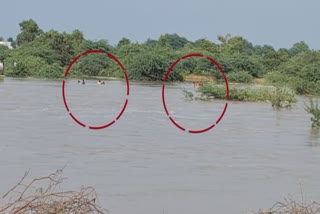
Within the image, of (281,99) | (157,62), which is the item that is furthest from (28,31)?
(281,99)

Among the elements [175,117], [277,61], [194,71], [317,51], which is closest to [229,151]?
[175,117]

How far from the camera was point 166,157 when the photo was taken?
13.9 meters

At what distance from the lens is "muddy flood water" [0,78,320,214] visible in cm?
1011

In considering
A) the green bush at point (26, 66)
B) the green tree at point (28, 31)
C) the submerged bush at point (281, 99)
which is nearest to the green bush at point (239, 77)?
the green bush at point (26, 66)

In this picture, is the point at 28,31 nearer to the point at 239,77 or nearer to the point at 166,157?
the point at 239,77

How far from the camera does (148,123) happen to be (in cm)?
2106

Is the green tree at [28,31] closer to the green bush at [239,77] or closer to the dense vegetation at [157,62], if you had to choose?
the dense vegetation at [157,62]

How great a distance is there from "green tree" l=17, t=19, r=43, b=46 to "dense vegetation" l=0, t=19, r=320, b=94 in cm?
618

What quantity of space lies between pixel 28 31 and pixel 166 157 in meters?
64.1

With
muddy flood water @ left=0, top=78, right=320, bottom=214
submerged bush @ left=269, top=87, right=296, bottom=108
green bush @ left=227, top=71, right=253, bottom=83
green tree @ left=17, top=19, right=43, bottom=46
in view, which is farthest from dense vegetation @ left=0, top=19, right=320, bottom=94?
muddy flood water @ left=0, top=78, right=320, bottom=214

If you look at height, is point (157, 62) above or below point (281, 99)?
above

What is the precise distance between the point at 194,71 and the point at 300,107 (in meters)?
25.1

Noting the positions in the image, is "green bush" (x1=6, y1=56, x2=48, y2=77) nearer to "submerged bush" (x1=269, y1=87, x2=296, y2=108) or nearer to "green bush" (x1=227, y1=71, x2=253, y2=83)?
"green bush" (x1=227, y1=71, x2=253, y2=83)

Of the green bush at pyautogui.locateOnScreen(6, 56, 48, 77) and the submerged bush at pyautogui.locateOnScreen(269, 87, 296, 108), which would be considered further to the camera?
the green bush at pyautogui.locateOnScreen(6, 56, 48, 77)
